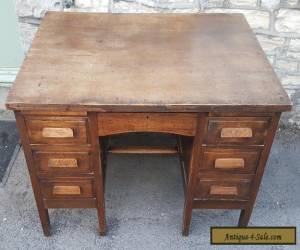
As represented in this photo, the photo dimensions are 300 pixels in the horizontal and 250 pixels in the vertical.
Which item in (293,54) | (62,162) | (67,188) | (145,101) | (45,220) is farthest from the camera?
(293,54)

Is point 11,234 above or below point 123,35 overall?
below

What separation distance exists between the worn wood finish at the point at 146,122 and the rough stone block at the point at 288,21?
1105 millimetres

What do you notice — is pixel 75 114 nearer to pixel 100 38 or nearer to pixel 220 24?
pixel 100 38

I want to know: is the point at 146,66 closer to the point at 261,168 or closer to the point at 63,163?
the point at 63,163

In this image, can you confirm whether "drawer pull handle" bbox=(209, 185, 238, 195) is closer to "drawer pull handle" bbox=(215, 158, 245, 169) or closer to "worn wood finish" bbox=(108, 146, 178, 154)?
"drawer pull handle" bbox=(215, 158, 245, 169)

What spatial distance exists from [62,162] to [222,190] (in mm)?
710

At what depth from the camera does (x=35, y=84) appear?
1357mm

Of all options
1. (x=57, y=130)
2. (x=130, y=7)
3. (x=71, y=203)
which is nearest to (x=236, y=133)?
(x=57, y=130)

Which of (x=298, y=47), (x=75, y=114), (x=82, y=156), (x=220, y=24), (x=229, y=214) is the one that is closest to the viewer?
(x=75, y=114)

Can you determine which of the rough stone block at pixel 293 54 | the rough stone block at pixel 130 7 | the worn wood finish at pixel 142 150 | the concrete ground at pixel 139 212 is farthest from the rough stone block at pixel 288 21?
the worn wood finish at pixel 142 150

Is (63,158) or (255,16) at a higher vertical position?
(255,16)

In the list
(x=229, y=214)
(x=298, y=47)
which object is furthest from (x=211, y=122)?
(x=298, y=47)

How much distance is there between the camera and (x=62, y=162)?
1486 millimetres

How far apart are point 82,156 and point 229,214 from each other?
0.96 meters
